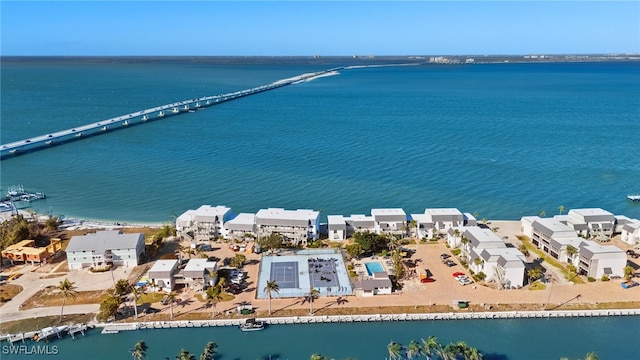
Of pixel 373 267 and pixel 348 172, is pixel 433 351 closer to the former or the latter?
pixel 373 267

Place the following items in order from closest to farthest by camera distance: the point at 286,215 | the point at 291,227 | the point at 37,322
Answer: the point at 37,322
the point at 291,227
the point at 286,215

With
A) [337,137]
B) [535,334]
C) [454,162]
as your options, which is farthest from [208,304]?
[337,137]

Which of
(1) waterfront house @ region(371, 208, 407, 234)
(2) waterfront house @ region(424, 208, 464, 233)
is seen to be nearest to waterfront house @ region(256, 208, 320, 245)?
(1) waterfront house @ region(371, 208, 407, 234)

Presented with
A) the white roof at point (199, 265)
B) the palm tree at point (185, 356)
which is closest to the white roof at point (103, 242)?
the white roof at point (199, 265)

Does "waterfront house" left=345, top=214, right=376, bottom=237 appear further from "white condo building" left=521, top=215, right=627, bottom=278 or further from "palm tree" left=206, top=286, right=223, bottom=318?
"palm tree" left=206, top=286, right=223, bottom=318

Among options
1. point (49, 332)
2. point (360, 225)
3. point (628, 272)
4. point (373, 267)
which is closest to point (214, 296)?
point (49, 332)
